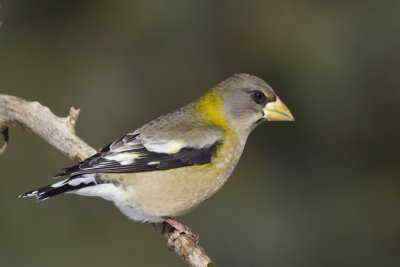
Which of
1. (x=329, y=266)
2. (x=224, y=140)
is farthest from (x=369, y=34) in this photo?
(x=224, y=140)

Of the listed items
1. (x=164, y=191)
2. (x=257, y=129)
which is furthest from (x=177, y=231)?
(x=257, y=129)

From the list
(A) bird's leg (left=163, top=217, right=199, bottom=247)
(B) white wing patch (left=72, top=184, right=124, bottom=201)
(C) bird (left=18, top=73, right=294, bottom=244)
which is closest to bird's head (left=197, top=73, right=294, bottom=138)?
(C) bird (left=18, top=73, right=294, bottom=244)

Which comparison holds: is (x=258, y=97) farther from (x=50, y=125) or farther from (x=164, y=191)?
(x=50, y=125)

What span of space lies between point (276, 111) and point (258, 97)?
19 cm

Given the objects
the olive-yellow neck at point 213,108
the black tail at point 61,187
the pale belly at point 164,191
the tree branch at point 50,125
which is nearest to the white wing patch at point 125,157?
the pale belly at point 164,191

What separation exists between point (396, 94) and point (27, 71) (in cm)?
504

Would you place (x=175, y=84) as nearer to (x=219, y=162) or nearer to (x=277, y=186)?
(x=277, y=186)

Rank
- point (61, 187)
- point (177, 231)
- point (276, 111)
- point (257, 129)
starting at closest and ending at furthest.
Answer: point (61, 187) < point (177, 231) < point (276, 111) < point (257, 129)

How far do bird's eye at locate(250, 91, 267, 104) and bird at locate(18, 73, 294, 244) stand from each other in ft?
Result: 1.15

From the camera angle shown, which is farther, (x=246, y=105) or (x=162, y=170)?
(x=246, y=105)

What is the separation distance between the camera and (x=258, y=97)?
5414mm

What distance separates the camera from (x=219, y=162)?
4973 millimetres

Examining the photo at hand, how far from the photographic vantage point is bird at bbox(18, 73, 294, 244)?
185 inches

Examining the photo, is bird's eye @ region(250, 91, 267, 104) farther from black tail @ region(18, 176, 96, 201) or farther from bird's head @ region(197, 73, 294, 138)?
black tail @ region(18, 176, 96, 201)
